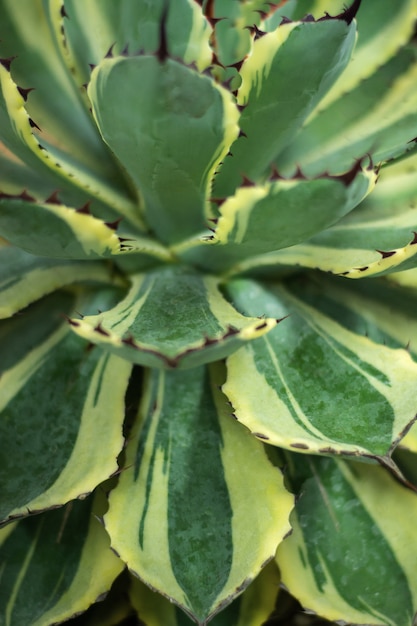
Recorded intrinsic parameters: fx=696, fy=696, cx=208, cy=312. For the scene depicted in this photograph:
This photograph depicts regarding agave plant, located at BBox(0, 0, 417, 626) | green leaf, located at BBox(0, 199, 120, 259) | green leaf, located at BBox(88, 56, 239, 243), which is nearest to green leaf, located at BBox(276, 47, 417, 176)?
agave plant, located at BBox(0, 0, 417, 626)

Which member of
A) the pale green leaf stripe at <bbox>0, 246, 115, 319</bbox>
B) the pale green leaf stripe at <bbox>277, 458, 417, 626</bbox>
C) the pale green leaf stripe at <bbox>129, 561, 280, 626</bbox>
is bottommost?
the pale green leaf stripe at <bbox>129, 561, 280, 626</bbox>

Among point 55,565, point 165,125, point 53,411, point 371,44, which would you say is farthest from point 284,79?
point 55,565

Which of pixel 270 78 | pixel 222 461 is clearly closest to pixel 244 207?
pixel 270 78

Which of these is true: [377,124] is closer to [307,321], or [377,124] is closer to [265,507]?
[307,321]

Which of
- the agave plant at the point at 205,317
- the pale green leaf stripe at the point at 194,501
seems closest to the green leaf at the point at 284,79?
the agave plant at the point at 205,317

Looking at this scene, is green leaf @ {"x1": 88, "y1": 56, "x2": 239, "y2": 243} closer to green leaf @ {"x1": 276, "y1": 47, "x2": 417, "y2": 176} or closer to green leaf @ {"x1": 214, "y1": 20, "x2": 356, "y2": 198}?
green leaf @ {"x1": 214, "y1": 20, "x2": 356, "y2": 198}

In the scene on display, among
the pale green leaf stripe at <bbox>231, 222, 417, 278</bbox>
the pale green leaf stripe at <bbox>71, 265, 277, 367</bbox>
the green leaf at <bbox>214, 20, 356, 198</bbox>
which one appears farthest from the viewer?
the pale green leaf stripe at <bbox>231, 222, 417, 278</bbox>
